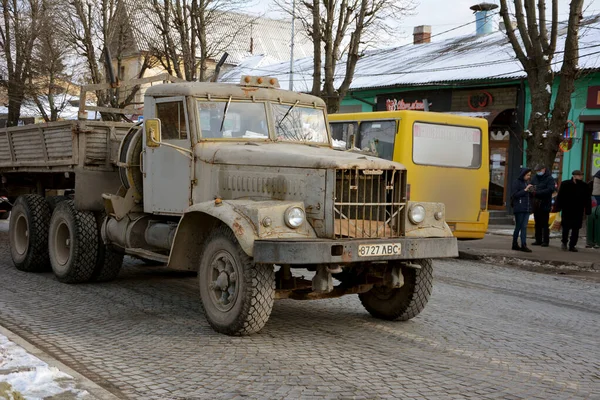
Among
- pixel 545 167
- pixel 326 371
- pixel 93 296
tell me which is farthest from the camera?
pixel 545 167

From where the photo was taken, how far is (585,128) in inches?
866

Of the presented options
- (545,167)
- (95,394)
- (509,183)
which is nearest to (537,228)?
(545,167)

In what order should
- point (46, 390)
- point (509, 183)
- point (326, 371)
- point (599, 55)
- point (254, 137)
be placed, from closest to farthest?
point (46, 390)
point (326, 371)
point (254, 137)
point (599, 55)
point (509, 183)

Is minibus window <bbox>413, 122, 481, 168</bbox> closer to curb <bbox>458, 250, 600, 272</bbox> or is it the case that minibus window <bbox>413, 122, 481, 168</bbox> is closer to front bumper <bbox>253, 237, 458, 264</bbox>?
curb <bbox>458, 250, 600, 272</bbox>

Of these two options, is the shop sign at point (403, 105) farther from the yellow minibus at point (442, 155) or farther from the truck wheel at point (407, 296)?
the truck wheel at point (407, 296)

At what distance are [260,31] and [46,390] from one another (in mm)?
56506

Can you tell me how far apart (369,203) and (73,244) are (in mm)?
4455

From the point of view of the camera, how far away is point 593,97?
2170 centimetres

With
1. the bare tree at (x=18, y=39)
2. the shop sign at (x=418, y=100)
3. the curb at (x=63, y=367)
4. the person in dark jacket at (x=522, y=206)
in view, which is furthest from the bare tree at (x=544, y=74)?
the bare tree at (x=18, y=39)

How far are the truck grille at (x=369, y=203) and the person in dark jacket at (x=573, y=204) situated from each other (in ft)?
31.2

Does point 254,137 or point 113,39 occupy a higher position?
point 113,39

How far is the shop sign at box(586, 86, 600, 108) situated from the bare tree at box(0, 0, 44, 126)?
64.0 ft

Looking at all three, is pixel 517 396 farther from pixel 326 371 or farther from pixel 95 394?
pixel 95 394

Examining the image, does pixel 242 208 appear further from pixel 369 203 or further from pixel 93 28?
pixel 93 28
